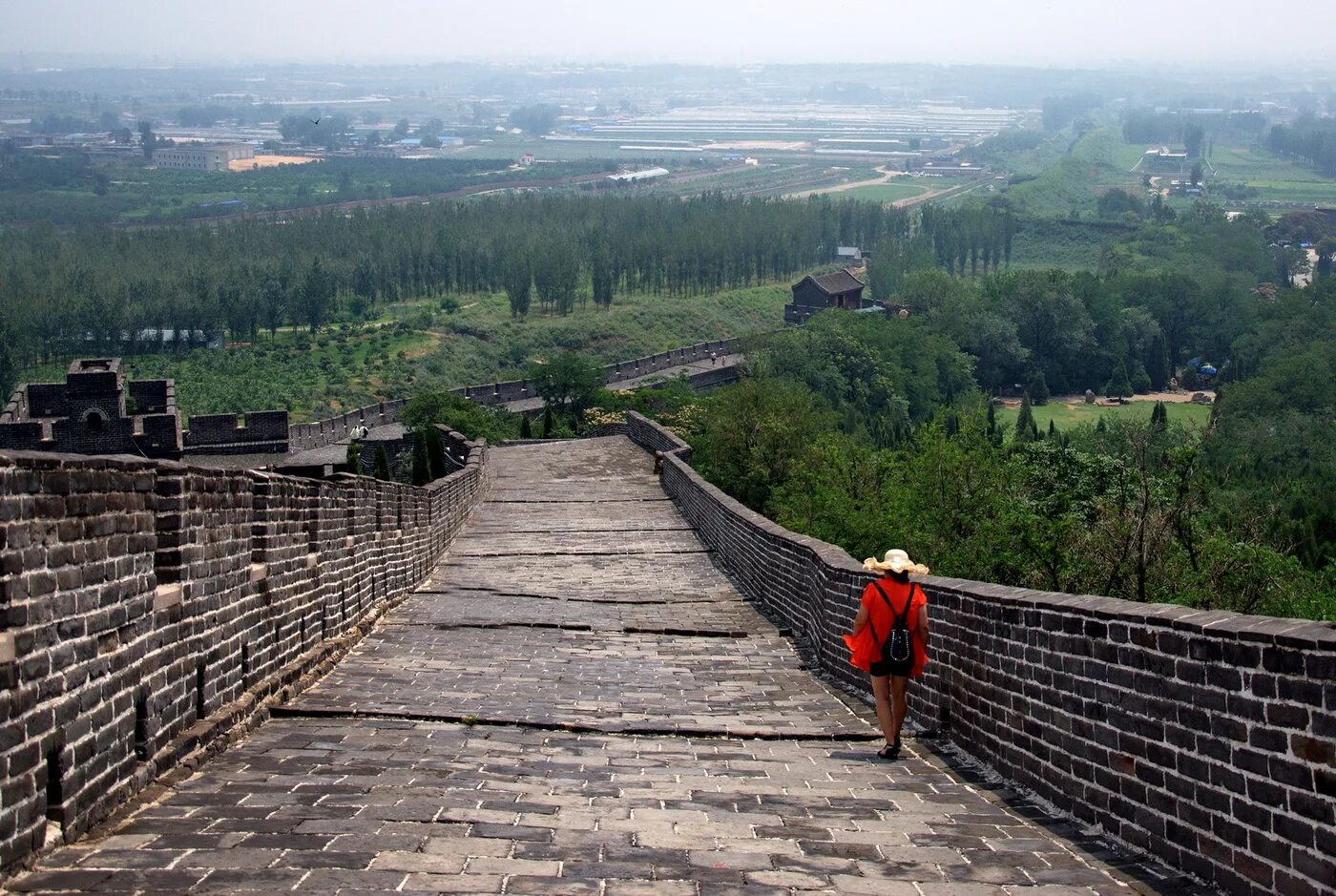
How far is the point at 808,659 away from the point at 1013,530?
10434mm

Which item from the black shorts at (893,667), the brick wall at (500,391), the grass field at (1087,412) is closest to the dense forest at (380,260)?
the brick wall at (500,391)

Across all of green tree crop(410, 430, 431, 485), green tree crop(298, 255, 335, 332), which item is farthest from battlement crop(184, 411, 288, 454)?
green tree crop(298, 255, 335, 332)

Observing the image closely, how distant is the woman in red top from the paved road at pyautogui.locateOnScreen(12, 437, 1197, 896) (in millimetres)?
297

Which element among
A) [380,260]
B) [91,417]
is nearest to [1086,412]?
[380,260]

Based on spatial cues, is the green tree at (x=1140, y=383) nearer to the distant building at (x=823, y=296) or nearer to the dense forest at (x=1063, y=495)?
the distant building at (x=823, y=296)

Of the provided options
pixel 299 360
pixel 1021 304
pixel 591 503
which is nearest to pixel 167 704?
pixel 591 503

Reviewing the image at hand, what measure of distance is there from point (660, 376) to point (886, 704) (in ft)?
236

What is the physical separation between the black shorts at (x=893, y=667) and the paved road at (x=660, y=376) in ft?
181

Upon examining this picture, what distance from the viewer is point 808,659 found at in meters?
13.5

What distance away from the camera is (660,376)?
8094 centimetres

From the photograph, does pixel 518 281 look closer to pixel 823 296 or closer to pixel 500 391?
pixel 823 296

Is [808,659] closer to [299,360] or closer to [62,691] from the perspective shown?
[62,691]

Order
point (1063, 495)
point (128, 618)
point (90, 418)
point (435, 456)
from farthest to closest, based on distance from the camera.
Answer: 1. point (435, 456)
2. point (1063, 495)
3. point (90, 418)
4. point (128, 618)

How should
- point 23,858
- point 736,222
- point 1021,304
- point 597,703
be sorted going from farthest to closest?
1. point 736,222
2. point 1021,304
3. point 597,703
4. point 23,858
